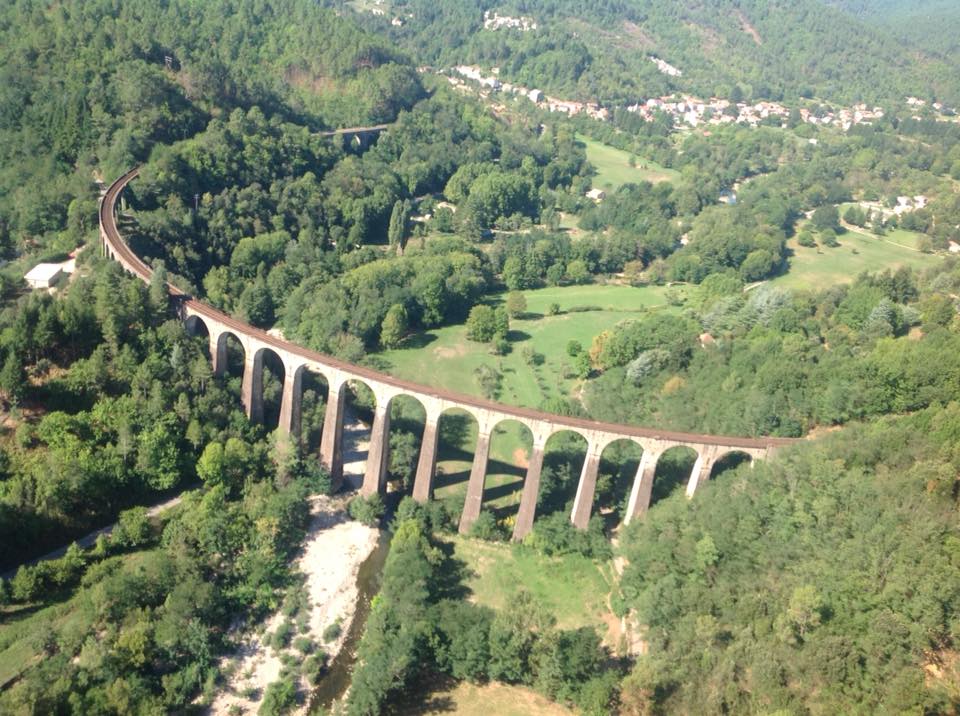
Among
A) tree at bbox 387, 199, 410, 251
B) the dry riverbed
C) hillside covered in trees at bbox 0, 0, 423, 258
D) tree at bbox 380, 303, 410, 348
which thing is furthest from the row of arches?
tree at bbox 387, 199, 410, 251

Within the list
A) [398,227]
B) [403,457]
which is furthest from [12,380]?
[398,227]

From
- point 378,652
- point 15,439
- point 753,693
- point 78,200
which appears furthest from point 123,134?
point 753,693

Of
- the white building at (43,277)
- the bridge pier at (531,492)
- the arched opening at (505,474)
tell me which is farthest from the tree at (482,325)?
the white building at (43,277)

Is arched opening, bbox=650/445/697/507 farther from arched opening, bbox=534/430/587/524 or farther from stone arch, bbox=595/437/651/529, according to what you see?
arched opening, bbox=534/430/587/524

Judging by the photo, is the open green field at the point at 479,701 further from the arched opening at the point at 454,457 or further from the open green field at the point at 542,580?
the arched opening at the point at 454,457

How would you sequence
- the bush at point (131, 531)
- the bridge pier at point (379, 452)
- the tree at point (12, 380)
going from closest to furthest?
the bush at point (131, 531), the tree at point (12, 380), the bridge pier at point (379, 452)

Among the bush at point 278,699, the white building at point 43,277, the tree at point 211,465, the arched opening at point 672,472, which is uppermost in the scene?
the white building at point 43,277
